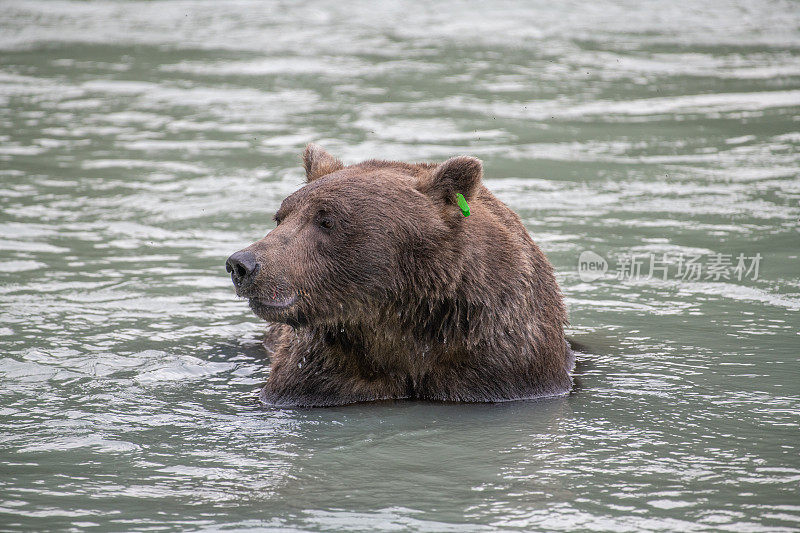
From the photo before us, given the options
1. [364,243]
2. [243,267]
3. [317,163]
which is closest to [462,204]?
[364,243]

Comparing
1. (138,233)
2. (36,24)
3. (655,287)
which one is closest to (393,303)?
(655,287)

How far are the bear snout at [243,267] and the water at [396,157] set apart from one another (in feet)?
3.21

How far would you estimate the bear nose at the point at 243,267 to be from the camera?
6.59m

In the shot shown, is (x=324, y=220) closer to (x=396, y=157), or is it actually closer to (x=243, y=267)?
(x=243, y=267)

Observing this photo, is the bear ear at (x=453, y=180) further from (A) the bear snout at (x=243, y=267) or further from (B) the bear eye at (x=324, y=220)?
(A) the bear snout at (x=243, y=267)

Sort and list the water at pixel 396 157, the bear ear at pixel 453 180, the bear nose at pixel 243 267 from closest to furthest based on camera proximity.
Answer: the water at pixel 396 157 < the bear nose at pixel 243 267 < the bear ear at pixel 453 180

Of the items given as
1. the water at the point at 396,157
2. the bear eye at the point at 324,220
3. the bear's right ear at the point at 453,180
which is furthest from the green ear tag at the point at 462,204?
the water at the point at 396,157

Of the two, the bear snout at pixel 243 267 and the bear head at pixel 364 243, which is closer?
the bear snout at pixel 243 267

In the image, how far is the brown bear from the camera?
7.01 meters

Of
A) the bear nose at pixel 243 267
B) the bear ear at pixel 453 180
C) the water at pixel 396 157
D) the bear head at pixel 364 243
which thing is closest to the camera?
the water at pixel 396 157

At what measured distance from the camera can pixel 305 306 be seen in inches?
275

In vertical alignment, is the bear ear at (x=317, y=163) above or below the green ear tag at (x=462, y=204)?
above

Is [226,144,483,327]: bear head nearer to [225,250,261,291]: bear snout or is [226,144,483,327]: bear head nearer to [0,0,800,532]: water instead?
[225,250,261,291]: bear snout

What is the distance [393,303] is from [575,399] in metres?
1.47
